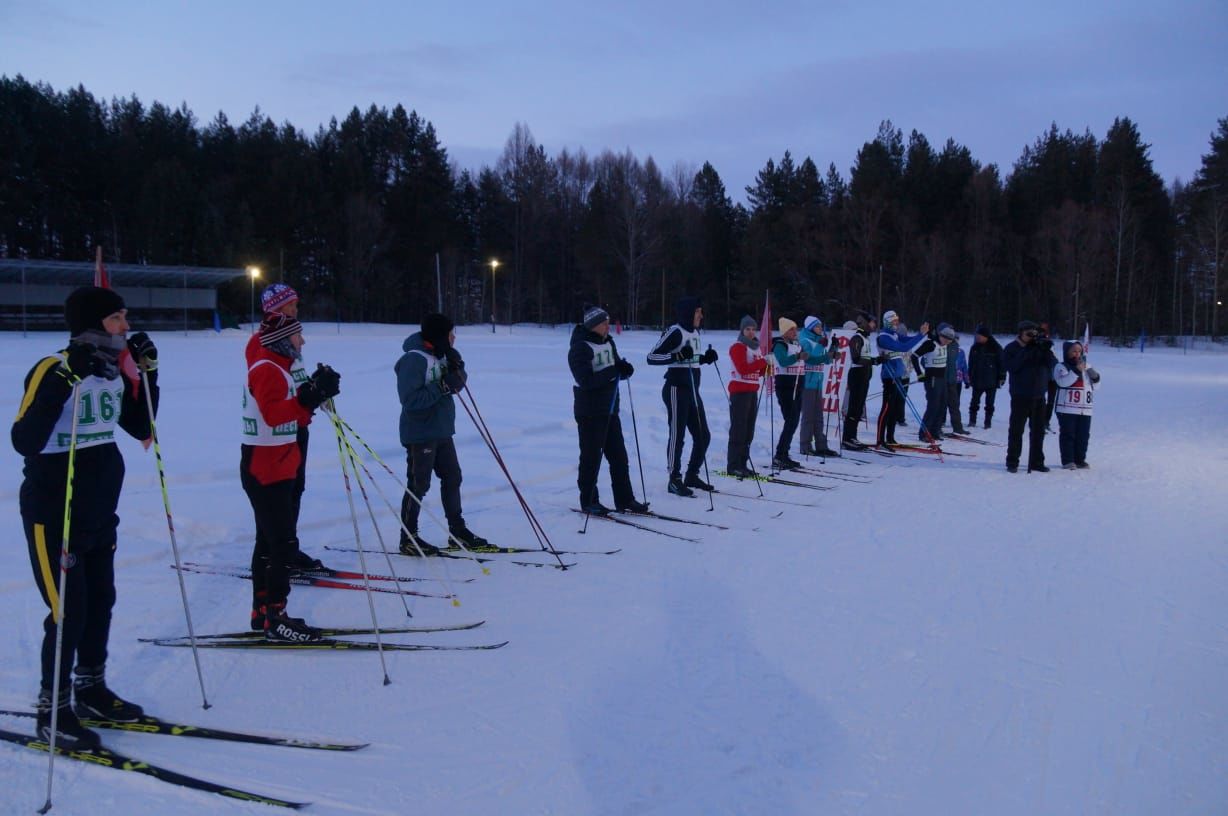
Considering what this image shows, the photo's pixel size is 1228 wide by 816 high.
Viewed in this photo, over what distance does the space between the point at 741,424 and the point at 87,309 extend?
22.1 feet

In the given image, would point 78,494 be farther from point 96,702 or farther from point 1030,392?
point 1030,392

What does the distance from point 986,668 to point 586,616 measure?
6.85 ft

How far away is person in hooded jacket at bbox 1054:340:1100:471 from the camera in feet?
31.3

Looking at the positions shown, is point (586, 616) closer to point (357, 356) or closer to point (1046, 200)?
point (357, 356)

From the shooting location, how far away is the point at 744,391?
345 inches

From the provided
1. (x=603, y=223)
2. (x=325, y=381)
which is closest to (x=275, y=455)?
(x=325, y=381)

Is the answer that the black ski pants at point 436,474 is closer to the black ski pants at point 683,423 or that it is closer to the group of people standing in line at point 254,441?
the group of people standing in line at point 254,441

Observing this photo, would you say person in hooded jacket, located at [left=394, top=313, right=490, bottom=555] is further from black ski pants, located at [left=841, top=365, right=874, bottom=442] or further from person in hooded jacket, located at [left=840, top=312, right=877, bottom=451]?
black ski pants, located at [left=841, top=365, right=874, bottom=442]

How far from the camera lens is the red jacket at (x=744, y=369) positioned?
8.66 meters

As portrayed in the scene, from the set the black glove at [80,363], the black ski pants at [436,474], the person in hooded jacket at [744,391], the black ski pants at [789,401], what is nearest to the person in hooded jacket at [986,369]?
the black ski pants at [789,401]

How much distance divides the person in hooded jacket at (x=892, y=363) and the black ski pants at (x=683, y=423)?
Answer: 13.1 ft

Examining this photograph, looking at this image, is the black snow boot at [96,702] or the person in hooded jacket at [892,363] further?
the person in hooded jacket at [892,363]

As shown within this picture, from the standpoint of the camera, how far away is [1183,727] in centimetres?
326

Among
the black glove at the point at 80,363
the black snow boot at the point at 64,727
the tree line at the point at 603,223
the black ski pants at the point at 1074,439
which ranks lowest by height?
the black snow boot at the point at 64,727
